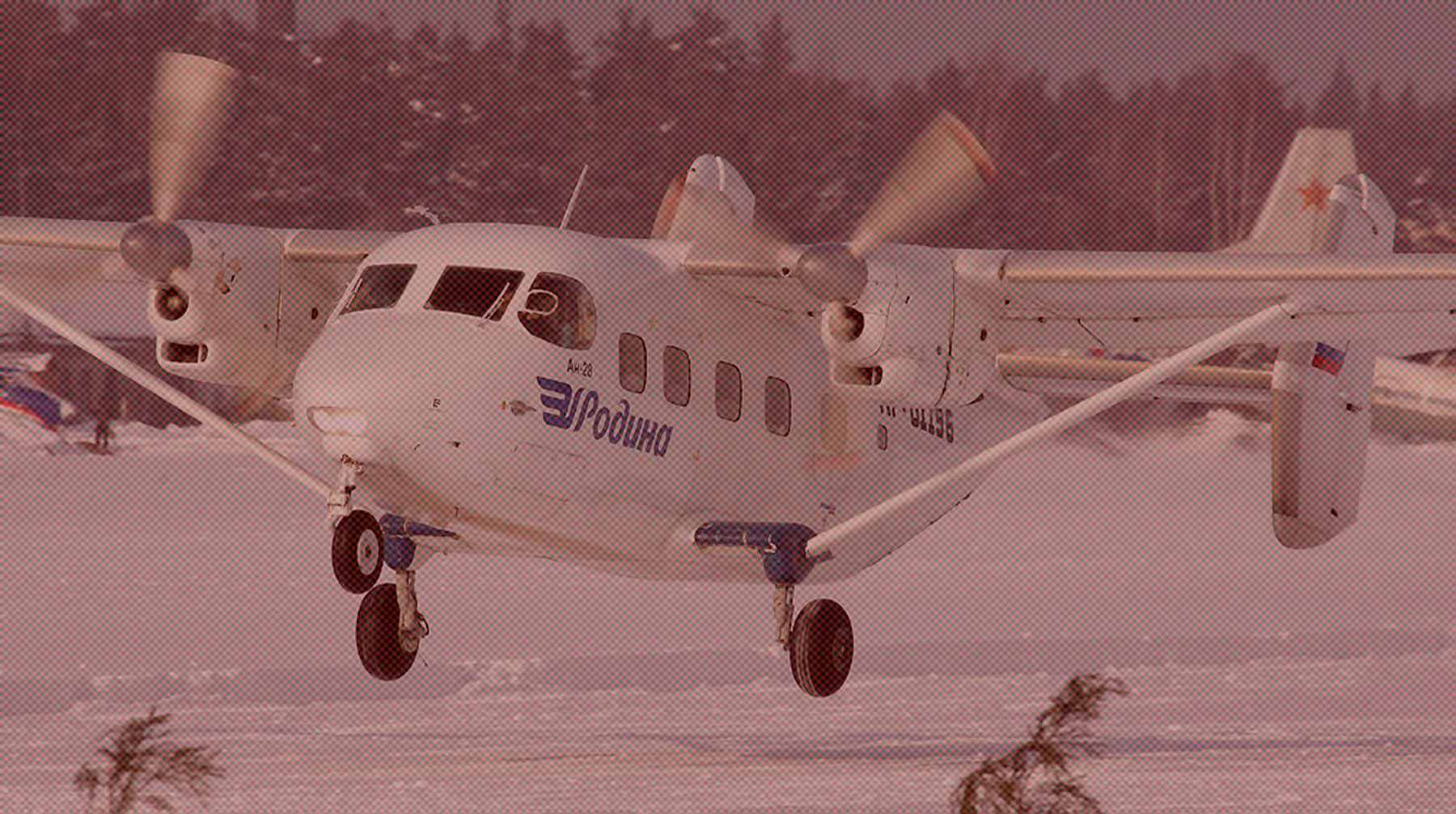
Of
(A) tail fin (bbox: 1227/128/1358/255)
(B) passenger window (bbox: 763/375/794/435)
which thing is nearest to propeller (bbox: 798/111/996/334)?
(B) passenger window (bbox: 763/375/794/435)

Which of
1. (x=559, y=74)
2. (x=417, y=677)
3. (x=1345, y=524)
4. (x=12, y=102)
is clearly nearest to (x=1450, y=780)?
(x=1345, y=524)

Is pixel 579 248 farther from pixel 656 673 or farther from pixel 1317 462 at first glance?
pixel 656 673

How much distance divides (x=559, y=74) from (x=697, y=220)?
280 ft

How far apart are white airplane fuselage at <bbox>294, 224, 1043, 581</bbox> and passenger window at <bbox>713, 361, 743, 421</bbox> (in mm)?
18

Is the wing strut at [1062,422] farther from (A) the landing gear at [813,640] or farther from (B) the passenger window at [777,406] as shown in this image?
(B) the passenger window at [777,406]

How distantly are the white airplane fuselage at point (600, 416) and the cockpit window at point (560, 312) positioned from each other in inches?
2.8

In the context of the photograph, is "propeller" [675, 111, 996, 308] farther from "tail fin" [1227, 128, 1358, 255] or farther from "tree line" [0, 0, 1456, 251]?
"tree line" [0, 0, 1456, 251]

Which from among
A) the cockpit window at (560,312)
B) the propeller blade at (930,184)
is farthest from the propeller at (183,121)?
the propeller blade at (930,184)

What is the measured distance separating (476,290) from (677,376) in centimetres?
222

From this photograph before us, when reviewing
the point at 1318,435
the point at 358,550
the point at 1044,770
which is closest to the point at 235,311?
the point at 358,550

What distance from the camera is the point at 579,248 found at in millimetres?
20406

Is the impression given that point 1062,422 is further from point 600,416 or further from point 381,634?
point 381,634

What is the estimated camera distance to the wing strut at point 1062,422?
21672 millimetres

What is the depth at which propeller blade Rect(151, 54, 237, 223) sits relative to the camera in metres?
23.2
